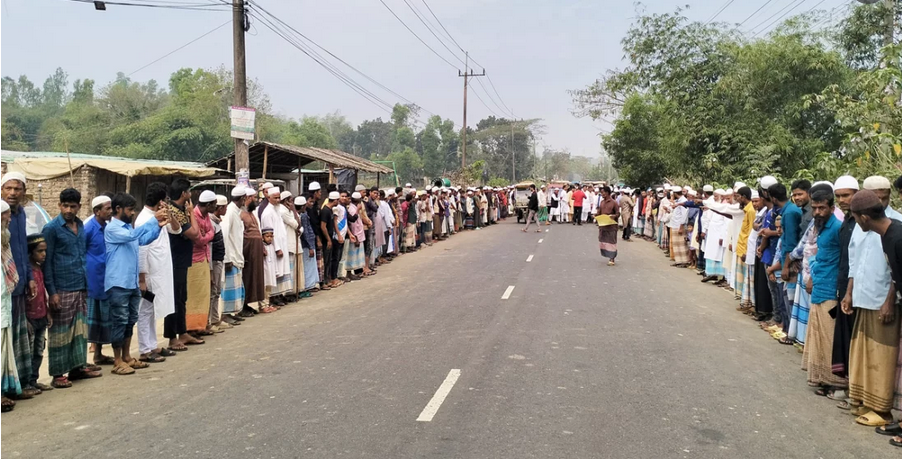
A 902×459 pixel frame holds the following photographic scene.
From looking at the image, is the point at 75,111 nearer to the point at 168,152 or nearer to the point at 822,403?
the point at 168,152

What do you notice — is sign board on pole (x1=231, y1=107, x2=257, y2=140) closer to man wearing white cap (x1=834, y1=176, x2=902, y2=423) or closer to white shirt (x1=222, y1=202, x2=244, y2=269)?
white shirt (x1=222, y1=202, x2=244, y2=269)

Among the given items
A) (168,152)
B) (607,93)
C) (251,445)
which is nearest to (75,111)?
(168,152)

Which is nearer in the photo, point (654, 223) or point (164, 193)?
point (164, 193)

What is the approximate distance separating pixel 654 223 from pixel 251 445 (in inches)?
851

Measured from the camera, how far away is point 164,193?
25.4 ft

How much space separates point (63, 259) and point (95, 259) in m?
0.46

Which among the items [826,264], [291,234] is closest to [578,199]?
[291,234]

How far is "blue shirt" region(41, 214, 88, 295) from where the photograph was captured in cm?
651

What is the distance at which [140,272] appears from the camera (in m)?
7.56

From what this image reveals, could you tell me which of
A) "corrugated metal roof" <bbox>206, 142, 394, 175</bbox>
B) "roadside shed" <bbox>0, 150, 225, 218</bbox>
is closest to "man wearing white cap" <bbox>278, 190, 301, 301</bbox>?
"roadside shed" <bbox>0, 150, 225, 218</bbox>

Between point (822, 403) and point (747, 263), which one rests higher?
point (747, 263)

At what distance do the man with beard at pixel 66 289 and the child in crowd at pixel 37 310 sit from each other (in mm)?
61

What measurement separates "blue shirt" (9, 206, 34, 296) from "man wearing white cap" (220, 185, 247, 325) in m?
3.60

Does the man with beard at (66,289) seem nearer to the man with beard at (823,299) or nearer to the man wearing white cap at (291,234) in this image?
the man wearing white cap at (291,234)
